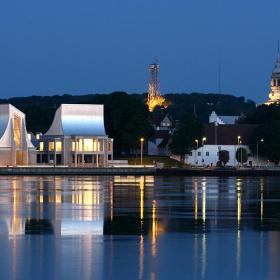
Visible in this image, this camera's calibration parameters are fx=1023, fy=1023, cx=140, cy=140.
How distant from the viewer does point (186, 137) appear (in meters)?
116

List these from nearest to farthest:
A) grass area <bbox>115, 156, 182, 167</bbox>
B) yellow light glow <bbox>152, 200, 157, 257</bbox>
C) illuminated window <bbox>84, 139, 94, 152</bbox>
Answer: yellow light glow <bbox>152, 200, 157, 257</bbox>
illuminated window <bbox>84, 139, 94, 152</bbox>
grass area <bbox>115, 156, 182, 167</bbox>

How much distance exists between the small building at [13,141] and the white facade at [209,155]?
870 inches

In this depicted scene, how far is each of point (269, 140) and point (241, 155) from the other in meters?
5.51

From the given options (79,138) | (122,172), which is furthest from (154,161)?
(122,172)

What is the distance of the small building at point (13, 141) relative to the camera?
343 feet

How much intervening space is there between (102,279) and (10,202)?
22.9 m

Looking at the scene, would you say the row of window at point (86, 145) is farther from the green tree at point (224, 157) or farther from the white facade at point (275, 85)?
the white facade at point (275, 85)

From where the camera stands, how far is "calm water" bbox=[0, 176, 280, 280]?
21.8m

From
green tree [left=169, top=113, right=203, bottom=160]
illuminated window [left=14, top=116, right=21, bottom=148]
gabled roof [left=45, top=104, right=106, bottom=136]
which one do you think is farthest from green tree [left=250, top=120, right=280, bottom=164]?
illuminated window [left=14, top=116, right=21, bottom=148]

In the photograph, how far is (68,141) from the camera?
110 meters

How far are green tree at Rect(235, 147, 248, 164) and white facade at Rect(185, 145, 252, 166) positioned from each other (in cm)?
202

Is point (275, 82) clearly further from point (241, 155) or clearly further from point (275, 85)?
point (241, 155)

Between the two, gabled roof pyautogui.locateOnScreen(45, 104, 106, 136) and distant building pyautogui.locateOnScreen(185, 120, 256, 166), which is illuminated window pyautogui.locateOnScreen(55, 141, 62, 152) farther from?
distant building pyautogui.locateOnScreen(185, 120, 256, 166)

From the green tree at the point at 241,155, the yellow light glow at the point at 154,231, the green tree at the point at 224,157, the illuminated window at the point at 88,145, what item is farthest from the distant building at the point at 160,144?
the yellow light glow at the point at 154,231
